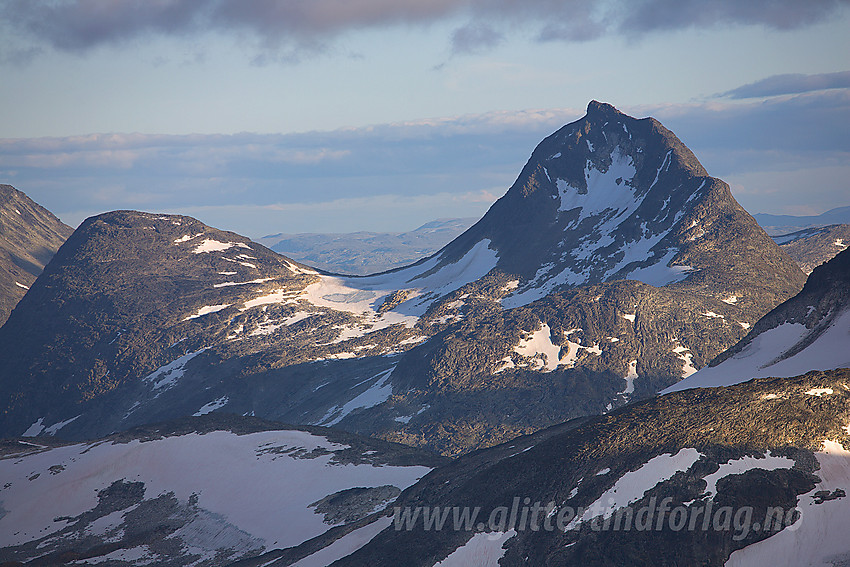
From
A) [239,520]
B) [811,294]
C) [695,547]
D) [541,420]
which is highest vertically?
[811,294]

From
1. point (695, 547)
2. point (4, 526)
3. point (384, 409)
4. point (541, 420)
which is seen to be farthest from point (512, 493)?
point (384, 409)

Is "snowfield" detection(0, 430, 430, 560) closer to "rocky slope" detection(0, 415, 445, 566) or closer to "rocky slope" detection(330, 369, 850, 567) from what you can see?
"rocky slope" detection(0, 415, 445, 566)

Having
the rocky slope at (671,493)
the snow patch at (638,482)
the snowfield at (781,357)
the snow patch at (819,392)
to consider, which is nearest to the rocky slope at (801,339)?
the snowfield at (781,357)

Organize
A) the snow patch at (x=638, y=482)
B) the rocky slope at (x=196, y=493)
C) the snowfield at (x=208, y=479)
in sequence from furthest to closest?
the snowfield at (x=208, y=479) < the rocky slope at (x=196, y=493) < the snow patch at (x=638, y=482)

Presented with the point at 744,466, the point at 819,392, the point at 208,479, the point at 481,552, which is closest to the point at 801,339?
the point at 819,392

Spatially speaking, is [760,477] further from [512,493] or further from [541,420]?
[541,420]

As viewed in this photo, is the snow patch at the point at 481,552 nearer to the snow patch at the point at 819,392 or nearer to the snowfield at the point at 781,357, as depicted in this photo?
the snow patch at the point at 819,392

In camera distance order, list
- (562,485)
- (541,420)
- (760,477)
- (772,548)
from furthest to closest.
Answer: (541,420) < (562,485) < (760,477) < (772,548)
